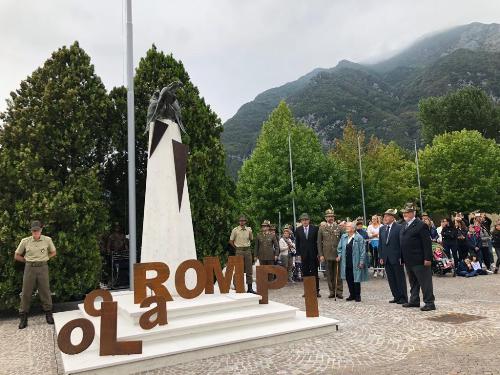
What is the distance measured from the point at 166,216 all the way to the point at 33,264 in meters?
2.80

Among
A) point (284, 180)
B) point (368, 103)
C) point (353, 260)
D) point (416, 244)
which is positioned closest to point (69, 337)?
point (353, 260)

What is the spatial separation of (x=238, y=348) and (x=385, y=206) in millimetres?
27806

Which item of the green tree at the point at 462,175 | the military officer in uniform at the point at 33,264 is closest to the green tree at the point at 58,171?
the military officer in uniform at the point at 33,264

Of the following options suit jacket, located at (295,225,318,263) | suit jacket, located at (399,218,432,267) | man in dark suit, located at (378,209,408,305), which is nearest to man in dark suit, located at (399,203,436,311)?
suit jacket, located at (399,218,432,267)

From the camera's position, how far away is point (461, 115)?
49906mm

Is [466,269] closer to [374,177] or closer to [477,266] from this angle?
[477,266]

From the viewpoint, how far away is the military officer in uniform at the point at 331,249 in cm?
1011

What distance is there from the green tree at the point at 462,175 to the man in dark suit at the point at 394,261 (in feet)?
88.9

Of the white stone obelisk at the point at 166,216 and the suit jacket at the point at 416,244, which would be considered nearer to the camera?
the suit jacket at the point at 416,244

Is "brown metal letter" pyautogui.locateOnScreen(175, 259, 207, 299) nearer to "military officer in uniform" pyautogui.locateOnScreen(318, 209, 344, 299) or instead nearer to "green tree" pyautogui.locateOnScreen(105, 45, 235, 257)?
"military officer in uniform" pyautogui.locateOnScreen(318, 209, 344, 299)

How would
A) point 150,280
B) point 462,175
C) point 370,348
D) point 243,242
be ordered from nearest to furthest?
point 370,348 → point 150,280 → point 243,242 → point 462,175

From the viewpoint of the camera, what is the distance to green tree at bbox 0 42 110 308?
9281 mm

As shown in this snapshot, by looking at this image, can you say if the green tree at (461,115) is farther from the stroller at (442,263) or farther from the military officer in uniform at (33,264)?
the military officer in uniform at (33,264)

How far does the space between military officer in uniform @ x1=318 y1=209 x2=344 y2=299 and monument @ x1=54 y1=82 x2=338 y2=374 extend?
243 cm
